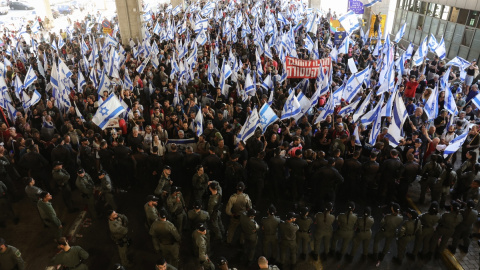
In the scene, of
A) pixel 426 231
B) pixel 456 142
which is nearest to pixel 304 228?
pixel 426 231

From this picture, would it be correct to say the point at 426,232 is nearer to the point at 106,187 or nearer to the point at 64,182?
the point at 106,187

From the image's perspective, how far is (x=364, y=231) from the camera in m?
6.82

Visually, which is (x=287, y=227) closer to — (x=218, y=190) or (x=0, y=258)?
(x=218, y=190)

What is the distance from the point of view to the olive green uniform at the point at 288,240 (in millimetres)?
6538

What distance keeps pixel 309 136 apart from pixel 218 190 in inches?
139

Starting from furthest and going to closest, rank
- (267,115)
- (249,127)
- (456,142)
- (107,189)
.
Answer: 1. (267,115)
2. (249,127)
3. (456,142)
4. (107,189)

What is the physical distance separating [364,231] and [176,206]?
3763 mm

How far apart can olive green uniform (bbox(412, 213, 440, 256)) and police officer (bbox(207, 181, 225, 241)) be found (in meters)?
3.96

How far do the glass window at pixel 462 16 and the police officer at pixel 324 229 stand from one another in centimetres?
1848

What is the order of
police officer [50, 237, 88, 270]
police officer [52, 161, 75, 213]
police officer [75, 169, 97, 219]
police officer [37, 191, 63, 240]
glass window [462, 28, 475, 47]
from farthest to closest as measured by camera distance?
glass window [462, 28, 475, 47], police officer [52, 161, 75, 213], police officer [75, 169, 97, 219], police officer [37, 191, 63, 240], police officer [50, 237, 88, 270]

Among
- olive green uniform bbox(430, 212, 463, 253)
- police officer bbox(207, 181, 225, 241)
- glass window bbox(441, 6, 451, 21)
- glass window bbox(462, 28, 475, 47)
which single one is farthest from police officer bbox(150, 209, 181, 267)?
glass window bbox(441, 6, 451, 21)

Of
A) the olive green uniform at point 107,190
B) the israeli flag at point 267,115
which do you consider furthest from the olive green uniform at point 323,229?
the olive green uniform at point 107,190

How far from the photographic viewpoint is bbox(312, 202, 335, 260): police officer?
265 inches

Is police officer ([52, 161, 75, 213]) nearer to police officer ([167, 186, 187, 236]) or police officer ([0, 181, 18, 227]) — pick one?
police officer ([0, 181, 18, 227])
